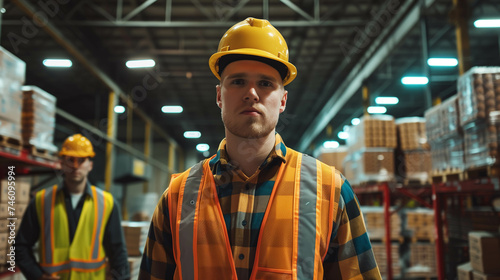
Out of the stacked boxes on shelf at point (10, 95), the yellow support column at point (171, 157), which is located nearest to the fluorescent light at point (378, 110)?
the yellow support column at point (171, 157)

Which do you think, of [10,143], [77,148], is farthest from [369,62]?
[10,143]

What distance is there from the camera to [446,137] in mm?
5695

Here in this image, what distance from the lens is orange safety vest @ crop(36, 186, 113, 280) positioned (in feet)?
12.0

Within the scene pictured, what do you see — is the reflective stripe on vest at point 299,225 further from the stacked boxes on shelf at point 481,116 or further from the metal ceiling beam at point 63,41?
the metal ceiling beam at point 63,41

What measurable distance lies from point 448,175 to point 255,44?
16.0 ft

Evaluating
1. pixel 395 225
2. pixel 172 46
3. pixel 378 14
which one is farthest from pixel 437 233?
pixel 172 46

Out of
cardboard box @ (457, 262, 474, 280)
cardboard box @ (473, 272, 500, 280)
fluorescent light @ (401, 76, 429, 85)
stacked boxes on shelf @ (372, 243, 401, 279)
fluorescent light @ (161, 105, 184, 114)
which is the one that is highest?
fluorescent light @ (161, 105, 184, 114)

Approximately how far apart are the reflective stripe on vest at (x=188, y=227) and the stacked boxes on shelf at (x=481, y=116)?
154 inches

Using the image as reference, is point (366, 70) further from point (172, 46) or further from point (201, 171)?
point (201, 171)

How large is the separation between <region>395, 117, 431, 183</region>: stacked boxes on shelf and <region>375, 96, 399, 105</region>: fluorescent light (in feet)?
31.5

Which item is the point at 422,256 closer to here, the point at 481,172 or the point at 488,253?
the point at 488,253

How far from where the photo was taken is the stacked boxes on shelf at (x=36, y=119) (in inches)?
244

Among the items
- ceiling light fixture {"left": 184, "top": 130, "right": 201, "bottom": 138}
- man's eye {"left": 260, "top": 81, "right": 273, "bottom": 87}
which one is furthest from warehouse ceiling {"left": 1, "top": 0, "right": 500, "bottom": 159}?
man's eye {"left": 260, "top": 81, "right": 273, "bottom": 87}

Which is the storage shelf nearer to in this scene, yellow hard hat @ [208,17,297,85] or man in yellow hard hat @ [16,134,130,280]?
man in yellow hard hat @ [16,134,130,280]
